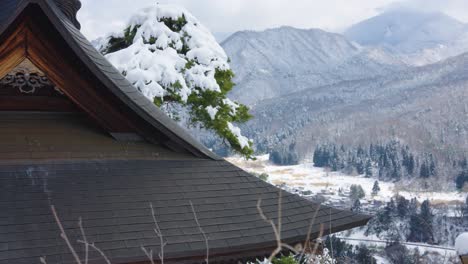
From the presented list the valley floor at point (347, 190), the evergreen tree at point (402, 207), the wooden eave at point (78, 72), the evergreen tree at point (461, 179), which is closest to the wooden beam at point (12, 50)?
the wooden eave at point (78, 72)

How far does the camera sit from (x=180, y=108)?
16.2 metres

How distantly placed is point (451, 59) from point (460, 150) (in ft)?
330

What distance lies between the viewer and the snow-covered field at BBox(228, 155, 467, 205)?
3669 inches

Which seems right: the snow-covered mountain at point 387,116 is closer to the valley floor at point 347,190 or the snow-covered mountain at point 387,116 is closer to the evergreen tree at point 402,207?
the valley floor at point 347,190

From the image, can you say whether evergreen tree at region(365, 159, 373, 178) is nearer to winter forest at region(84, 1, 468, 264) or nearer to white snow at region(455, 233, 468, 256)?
winter forest at region(84, 1, 468, 264)

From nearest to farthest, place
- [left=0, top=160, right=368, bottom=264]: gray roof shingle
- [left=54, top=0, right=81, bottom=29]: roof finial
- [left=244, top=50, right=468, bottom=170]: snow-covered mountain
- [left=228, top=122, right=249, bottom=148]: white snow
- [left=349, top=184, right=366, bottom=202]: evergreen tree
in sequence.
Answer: [left=0, top=160, right=368, bottom=264]: gray roof shingle → [left=54, top=0, right=81, bottom=29]: roof finial → [left=228, top=122, right=249, bottom=148]: white snow → [left=349, top=184, right=366, bottom=202]: evergreen tree → [left=244, top=50, right=468, bottom=170]: snow-covered mountain

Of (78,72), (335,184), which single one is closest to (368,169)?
(335,184)

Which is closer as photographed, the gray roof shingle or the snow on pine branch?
the gray roof shingle

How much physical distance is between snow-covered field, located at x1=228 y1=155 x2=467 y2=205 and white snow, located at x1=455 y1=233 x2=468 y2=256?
72.5 meters

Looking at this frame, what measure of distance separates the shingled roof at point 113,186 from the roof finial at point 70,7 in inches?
37.9

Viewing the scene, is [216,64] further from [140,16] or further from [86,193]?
[86,193]

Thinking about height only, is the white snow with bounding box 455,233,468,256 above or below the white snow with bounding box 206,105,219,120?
below

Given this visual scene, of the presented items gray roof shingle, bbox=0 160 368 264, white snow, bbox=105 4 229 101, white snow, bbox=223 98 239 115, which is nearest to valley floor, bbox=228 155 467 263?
white snow, bbox=223 98 239 115

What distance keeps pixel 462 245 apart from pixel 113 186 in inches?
135
